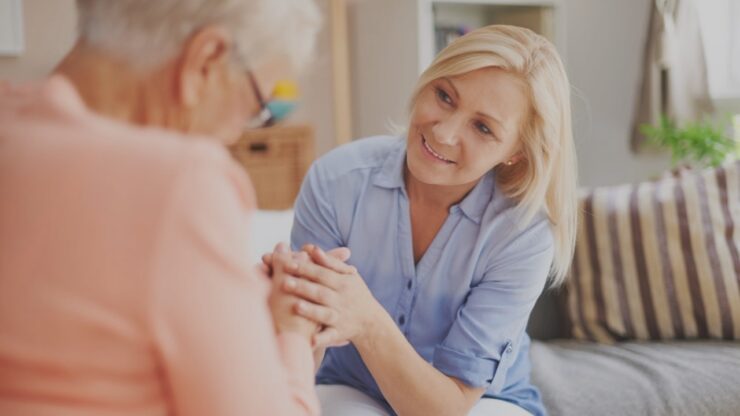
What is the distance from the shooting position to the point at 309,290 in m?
1.24

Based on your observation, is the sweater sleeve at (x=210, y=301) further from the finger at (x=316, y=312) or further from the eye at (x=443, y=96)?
the eye at (x=443, y=96)

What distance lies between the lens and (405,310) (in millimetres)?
1564

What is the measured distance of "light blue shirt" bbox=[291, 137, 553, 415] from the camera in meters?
1.50

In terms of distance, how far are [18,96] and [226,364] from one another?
33 centimetres

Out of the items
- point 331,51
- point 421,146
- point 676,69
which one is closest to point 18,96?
point 421,146

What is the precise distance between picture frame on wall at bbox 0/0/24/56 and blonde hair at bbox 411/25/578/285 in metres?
2.33

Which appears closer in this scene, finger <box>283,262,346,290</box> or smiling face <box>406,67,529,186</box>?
finger <box>283,262,346,290</box>

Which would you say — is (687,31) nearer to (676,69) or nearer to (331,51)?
(676,69)

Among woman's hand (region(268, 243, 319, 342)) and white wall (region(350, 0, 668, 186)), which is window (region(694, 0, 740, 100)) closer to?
white wall (region(350, 0, 668, 186))

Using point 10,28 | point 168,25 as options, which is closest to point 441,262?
point 168,25

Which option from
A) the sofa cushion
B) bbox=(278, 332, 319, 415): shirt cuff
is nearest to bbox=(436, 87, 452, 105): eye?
bbox=(278, 332, 319, 415): shirt cuff

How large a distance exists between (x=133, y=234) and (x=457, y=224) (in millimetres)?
952

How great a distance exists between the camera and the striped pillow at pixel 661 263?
6.93 ft

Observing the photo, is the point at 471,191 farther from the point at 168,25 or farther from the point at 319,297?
the point at 168,25
